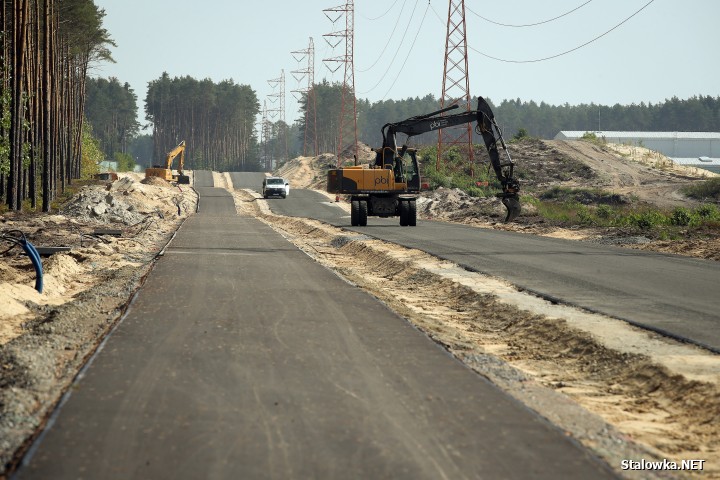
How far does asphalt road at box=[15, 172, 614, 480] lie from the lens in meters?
6.04

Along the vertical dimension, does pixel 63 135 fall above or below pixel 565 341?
above

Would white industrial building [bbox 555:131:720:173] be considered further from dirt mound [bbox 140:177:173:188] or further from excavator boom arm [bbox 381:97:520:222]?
excavator boom arm [bbox 381:97:520:222]

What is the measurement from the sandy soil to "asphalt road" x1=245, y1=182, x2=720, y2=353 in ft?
2.02

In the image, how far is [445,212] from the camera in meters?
54.6

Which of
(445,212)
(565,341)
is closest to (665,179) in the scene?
(445,212)

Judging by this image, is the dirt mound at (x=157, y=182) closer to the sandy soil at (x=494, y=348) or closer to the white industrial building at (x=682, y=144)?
the sandy soil at (x=494, y=348)

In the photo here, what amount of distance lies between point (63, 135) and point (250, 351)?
65.2m

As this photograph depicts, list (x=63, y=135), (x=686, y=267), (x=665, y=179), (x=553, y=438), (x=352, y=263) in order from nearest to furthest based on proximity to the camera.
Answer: (x=553, y=438)
(x=686, y=267)
(x=352, y=263)
(x=63, y=135)
(x=665, y=179)

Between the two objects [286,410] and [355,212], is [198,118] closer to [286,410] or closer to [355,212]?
[355,212]

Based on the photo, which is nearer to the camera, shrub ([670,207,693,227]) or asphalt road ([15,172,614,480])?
asphalt road ([15,172,614,480])

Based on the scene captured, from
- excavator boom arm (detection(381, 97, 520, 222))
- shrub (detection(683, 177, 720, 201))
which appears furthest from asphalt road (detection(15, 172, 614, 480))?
shrub (detection(683, 177, 720, 201))

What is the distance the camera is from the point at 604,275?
61.7 feet

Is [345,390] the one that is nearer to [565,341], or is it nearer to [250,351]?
[250,351]

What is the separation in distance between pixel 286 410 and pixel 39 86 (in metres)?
51.7
